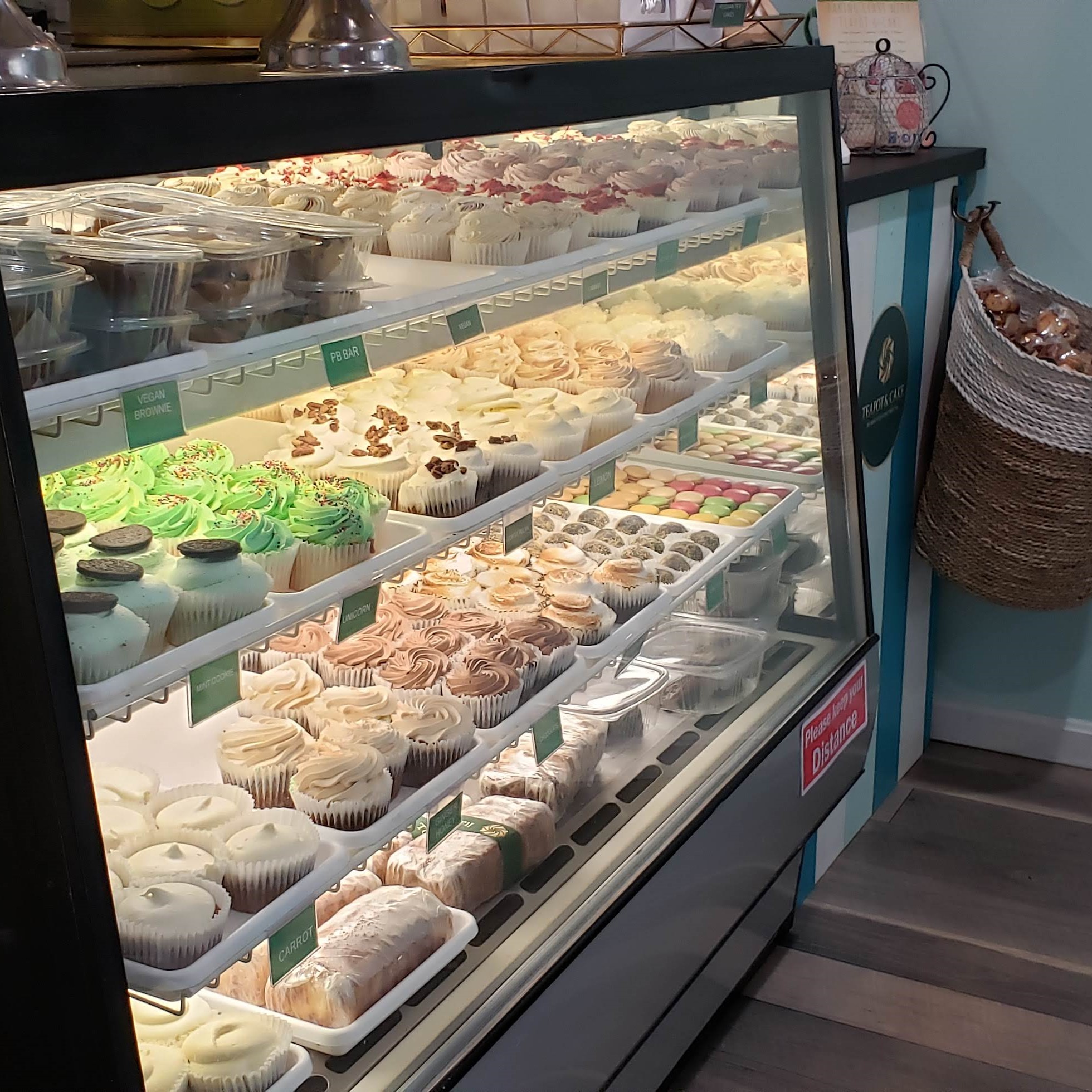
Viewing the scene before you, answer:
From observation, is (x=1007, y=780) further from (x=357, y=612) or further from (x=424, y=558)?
(x=357, y=612)

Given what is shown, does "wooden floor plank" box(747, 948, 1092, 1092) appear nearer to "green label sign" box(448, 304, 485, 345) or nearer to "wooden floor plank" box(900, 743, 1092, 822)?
"wooden floor plank" box(900, 743, 1092, 822)

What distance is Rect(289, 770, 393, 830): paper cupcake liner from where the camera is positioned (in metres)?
1.58

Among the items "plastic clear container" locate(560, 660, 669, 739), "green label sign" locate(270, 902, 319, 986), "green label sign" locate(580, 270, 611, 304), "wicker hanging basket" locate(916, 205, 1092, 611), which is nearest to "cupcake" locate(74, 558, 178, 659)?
"green label sign" locate(270, 902, 319, 986)

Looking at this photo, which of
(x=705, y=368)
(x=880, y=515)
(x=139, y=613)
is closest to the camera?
(x=139, y=613)

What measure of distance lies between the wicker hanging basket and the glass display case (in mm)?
570

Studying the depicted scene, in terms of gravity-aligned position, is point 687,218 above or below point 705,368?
above

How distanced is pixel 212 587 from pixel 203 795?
0.29 metres

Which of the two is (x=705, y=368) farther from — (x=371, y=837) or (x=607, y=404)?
(x=371, y=837)

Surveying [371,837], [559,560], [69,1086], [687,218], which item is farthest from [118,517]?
[687,218]

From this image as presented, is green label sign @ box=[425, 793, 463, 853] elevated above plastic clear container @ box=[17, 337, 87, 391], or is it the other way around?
plastic clear container @ box=[17, 337, 87, 391]

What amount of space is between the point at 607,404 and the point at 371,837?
883 mm

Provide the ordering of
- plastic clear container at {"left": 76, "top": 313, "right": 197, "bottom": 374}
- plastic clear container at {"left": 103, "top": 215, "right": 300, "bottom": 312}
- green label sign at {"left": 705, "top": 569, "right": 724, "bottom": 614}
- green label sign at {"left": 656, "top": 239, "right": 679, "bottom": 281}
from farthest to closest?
green label sign at {"left": 705, "top": 569, "right": 724, "bottom": 614} < green label sign at {"left": 656, "top": 239, "right": 679, "bottom": 281} < plastic clear container at {"left": 103, "top": 215, "right": 300, "bottom": 312} < plastic clear container at {"left": 76, "top": 313, "right": 197, "bottom": 374}

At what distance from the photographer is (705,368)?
7.73 feet

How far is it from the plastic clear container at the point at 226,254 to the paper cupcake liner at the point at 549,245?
47 centimetres
